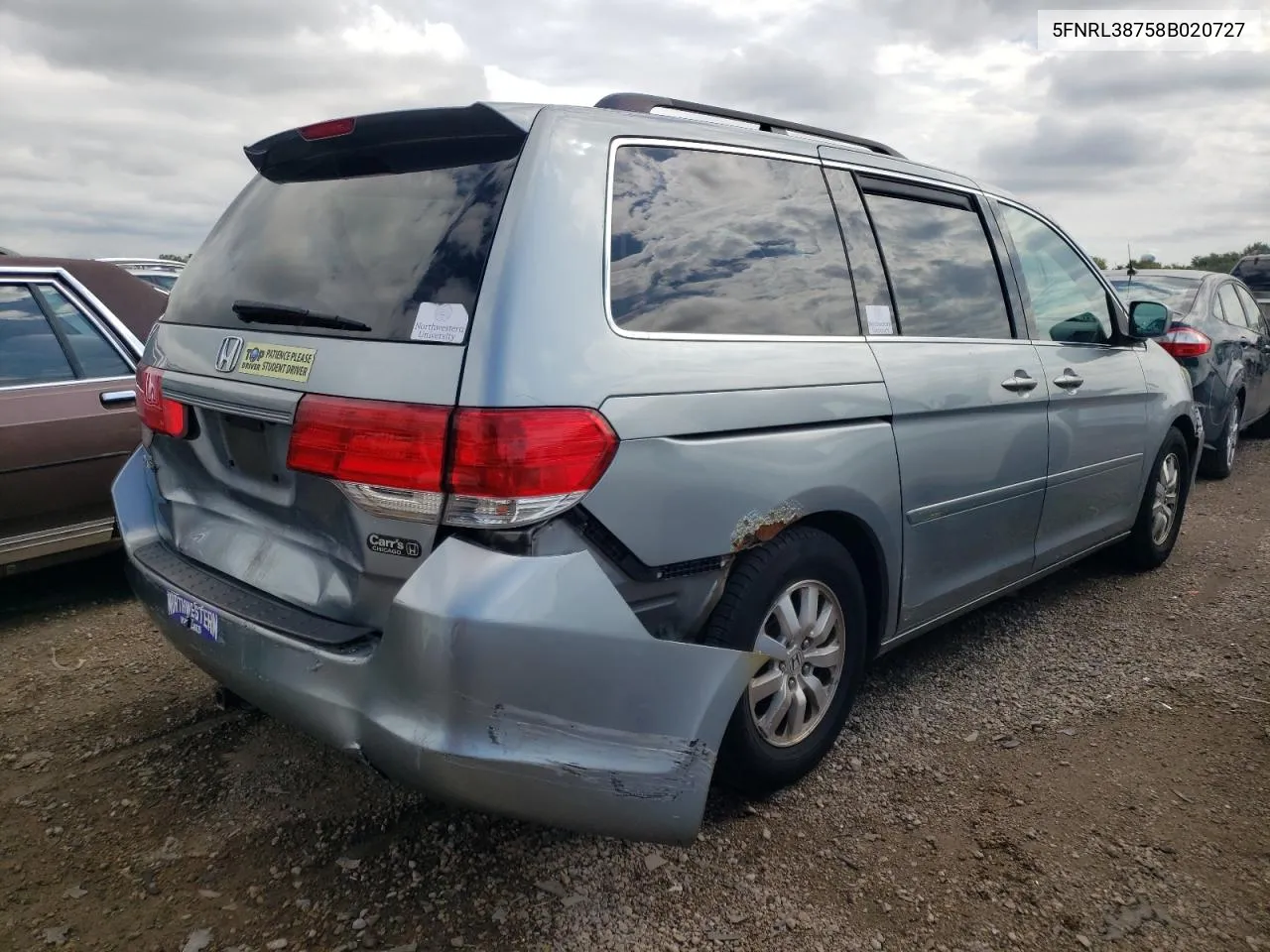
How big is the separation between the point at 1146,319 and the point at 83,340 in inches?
188

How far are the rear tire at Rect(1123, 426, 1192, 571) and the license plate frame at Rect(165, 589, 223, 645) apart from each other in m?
4.12

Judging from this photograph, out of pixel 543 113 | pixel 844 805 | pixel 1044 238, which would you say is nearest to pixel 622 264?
pixel 543 113

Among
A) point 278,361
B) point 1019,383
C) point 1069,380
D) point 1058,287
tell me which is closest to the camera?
point 278,361

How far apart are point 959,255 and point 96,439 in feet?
11.9

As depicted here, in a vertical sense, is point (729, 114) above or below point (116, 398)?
above

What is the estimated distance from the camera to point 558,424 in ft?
6.46

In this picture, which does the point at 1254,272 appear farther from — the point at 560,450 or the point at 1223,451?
the point at 560,450

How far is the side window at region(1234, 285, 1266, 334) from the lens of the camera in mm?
8102

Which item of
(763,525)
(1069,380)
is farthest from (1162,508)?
(763,525)

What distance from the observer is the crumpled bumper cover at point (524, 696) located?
1909 millimetres

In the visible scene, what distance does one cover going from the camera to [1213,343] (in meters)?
6.95

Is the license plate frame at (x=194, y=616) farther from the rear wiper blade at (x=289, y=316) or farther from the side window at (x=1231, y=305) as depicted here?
the side window at (x=1231, y=305)

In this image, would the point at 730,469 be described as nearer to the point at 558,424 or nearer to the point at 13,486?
the point at 558,424

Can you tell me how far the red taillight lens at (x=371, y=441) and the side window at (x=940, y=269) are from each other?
5.63ft
